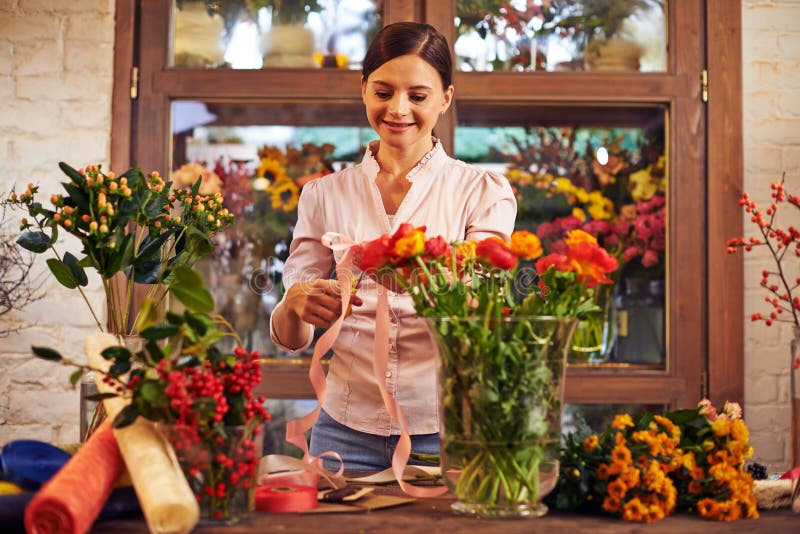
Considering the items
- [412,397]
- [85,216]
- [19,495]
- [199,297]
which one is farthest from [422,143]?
[19,495]

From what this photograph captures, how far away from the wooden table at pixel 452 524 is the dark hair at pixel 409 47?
35.2 inches

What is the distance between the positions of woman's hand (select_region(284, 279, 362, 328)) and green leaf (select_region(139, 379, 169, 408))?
45cm

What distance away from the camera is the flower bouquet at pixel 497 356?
3.22 feet

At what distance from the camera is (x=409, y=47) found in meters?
A: 1.67

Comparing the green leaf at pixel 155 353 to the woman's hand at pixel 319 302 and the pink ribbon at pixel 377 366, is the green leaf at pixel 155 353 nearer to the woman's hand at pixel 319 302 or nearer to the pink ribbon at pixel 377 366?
the pink ribbon at pixel 377 366

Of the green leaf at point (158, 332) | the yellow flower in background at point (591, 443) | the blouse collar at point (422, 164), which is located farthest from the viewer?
the blouse collar at point (422, 164)

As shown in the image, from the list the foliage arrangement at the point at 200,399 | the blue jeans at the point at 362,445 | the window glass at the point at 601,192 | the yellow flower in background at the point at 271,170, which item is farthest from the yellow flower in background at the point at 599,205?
the foliage arrangement at the point at 200,399

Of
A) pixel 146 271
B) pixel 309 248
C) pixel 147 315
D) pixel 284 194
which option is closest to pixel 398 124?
pixel 309 248

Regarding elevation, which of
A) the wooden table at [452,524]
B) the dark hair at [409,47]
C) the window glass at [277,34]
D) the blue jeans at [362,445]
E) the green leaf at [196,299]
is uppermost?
the window glass at [277,34]

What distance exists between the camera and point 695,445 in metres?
1.10

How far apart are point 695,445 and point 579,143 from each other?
5.53 ft

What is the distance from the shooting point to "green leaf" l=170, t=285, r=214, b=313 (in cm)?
101

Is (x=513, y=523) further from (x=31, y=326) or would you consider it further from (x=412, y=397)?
(x=31, y=326)

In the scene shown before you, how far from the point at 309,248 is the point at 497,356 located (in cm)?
86
